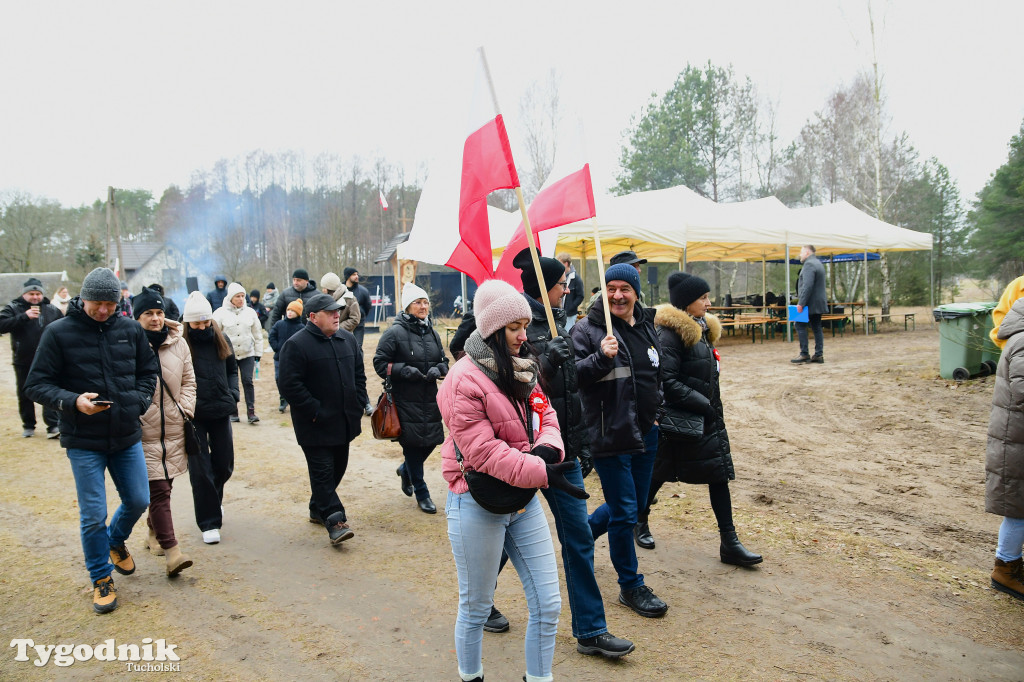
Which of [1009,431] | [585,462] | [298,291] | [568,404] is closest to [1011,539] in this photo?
[1009,431]

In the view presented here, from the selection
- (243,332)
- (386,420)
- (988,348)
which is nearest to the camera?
(386,420)

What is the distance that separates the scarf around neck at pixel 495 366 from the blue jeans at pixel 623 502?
111 cm

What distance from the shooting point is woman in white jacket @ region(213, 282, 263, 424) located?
9.91 meters

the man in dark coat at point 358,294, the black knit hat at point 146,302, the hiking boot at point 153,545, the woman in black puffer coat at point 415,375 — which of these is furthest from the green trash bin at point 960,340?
the hiking boot at point 153,545

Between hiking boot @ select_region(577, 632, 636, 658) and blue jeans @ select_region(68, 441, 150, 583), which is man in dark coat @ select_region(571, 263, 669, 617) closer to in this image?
hiking boot @ select_region(577, 632, 636, 658)

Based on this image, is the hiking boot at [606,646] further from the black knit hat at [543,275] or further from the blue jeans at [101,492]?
the blue jeans at [101,492]

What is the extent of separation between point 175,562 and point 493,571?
2.80 m

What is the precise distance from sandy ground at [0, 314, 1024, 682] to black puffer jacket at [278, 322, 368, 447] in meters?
0.88

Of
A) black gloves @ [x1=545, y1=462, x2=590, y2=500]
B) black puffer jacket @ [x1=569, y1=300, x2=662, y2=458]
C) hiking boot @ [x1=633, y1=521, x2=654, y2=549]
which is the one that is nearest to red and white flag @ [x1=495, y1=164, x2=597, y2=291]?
black puffer jacket @ [x1=569, y1=300, x2=662, y2=458]

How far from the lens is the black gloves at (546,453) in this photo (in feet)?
9.46

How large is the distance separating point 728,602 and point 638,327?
1767 millimetres

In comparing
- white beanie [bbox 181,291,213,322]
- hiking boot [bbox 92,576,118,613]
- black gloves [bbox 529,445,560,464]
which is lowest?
hiking boot [bbox 92,576,118,613]

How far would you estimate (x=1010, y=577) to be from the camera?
4223mm

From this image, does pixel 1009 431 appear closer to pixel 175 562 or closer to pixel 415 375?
pixel 415 375
